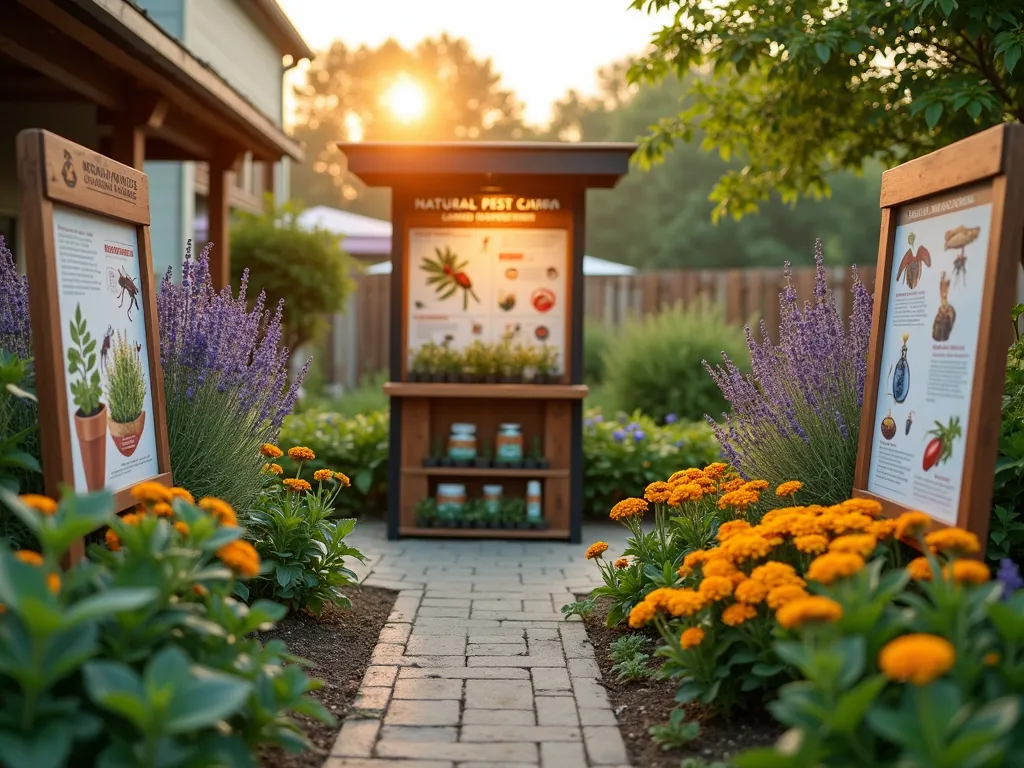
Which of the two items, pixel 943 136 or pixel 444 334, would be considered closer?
pixel 943 136

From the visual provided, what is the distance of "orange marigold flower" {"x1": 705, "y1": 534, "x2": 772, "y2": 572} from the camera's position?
2869 mm

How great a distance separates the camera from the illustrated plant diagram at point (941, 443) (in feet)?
9.91

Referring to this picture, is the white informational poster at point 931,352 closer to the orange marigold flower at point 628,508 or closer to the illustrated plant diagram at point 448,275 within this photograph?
the orange marigold flower at point 628,508

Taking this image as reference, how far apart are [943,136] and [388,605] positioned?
394 cm

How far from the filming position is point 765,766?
203 cm

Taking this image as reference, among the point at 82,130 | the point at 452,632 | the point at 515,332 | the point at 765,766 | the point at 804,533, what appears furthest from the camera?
the point at 82,130

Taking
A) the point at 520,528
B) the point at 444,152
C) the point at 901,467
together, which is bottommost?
the point at 520,528

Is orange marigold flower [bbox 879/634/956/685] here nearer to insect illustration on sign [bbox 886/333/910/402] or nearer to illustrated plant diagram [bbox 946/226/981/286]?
illustrated plant diagram [bbox 946/226/981/286]

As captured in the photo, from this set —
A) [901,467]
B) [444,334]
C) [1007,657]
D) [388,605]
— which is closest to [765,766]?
[1007,657]

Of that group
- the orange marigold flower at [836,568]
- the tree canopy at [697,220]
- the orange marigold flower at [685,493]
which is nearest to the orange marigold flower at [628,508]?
the orange marigold flower at [685,493]

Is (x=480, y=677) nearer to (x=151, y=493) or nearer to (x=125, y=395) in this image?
(x=151, y=493)

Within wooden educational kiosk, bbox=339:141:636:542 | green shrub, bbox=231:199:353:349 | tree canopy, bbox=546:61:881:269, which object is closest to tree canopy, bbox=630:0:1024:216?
wooden educational kiosk, bbox=339:141:636:542

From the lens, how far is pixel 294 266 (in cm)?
1145

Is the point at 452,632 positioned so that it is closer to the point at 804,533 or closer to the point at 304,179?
the point at 804,533
